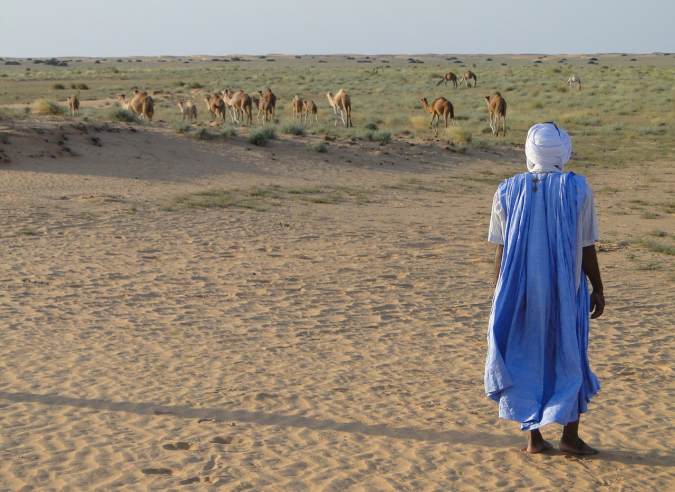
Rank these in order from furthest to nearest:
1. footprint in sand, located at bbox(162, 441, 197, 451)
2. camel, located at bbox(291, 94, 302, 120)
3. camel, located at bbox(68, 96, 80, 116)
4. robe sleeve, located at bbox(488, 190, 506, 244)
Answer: camel, located at bbox(291, 94, 302, 120) < camel, located at bbox(68, 96, 80, 116) < footprint in sand, located at bbox(162, 441, 197, 451) < robe sleeve, located at bbox(488, 190, 506, 244)

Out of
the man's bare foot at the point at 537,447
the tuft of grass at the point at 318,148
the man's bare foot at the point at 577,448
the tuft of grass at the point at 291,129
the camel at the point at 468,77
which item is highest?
the camel at the point at 468,77

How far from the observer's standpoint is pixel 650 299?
27.5ft

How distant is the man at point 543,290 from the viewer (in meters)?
3.87

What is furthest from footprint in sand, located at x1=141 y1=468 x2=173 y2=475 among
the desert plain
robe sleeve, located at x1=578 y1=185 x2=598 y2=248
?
robe sleeve, located at x1=578 y1=185 x2=598 y2=248

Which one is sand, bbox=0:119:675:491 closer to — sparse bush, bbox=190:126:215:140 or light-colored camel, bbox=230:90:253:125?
A: sparse bush, bbox=190:126:215:140

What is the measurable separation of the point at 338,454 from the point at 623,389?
2386 millimetres

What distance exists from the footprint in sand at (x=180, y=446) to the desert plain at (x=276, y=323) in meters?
0.02

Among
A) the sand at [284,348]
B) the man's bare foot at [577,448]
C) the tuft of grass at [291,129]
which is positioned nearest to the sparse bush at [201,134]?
the tuft of grass at [291,129]

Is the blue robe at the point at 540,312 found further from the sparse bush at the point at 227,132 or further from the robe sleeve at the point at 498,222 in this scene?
the sparse bush at the point at 227,132

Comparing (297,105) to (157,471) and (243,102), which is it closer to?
(243,102)

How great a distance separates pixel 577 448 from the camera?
4223 mm

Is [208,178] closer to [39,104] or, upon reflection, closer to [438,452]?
[39,104]

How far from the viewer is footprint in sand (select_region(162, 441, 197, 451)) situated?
4.40 m

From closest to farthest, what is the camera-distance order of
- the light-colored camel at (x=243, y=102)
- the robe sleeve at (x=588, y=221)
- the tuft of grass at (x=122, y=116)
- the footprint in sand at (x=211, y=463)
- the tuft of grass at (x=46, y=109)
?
1. the robe sleeve at (x=588, y=221)
2. the footprint in sand at (x=211, y=463)
3. the tuft of grass at (x=122, y=116)
4. the tuft of grass at (x=46, y=109)
5. the light-colored camel at (x=243, y=102)
